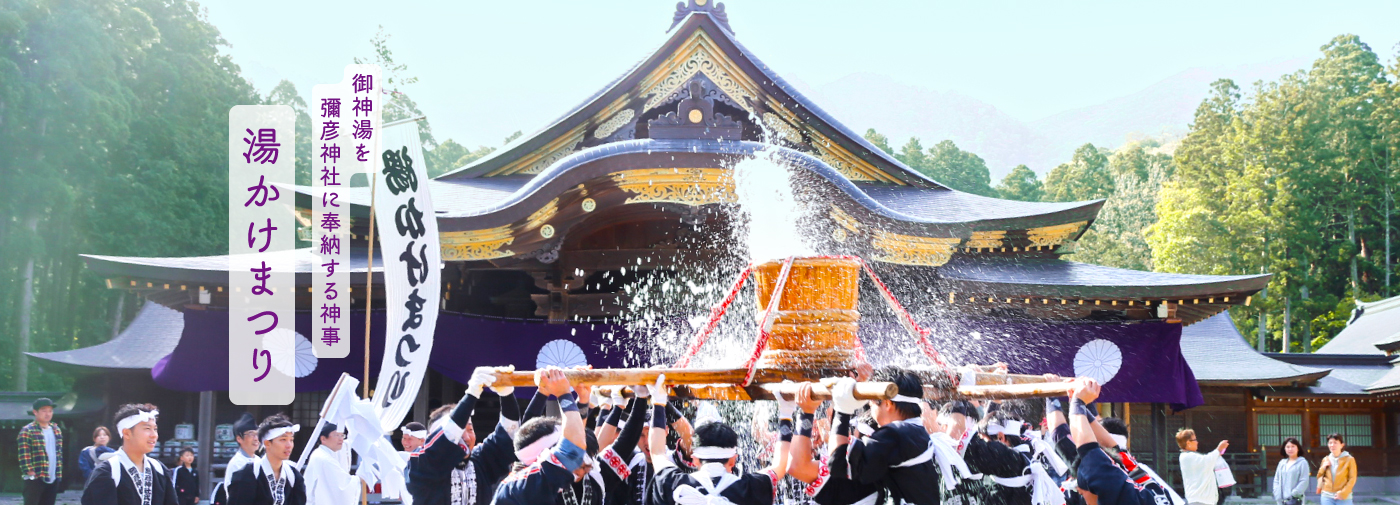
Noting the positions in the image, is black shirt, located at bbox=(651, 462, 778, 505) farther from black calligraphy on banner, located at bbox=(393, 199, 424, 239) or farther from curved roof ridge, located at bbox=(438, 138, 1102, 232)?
curved roof ridge, located at bbox=(438, 138, 1102, 232)

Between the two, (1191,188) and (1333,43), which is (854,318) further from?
(1333,43)

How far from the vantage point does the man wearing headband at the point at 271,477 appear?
5.86 m

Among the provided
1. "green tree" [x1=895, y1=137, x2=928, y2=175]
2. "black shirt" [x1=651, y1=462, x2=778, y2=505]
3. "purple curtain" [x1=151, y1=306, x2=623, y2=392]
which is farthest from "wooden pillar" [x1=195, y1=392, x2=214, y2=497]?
"green tree" [x1=895, y1=137, x2=928, y2=175]

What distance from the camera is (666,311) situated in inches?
445

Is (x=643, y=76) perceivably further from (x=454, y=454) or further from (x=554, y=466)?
(x=554, y=466)

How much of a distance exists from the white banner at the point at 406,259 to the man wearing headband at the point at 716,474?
11.3 ft

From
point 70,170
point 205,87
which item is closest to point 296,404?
point 70,170

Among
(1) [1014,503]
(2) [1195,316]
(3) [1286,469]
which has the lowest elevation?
(3) [1286,469]

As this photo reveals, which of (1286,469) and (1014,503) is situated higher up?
(1014,503)

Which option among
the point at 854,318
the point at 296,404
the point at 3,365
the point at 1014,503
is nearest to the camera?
the point at 854,318

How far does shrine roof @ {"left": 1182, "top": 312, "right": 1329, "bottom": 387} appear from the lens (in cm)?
1547

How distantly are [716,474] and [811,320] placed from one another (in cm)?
83

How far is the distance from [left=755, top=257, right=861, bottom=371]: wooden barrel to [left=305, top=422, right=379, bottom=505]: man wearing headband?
10.5 ft

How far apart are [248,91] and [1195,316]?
3086 cm
